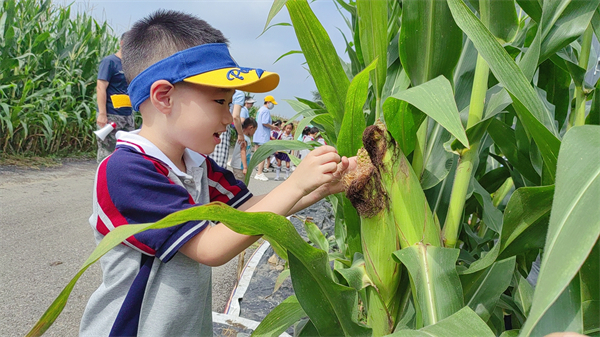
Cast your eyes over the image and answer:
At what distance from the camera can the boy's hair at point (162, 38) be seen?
92 cm

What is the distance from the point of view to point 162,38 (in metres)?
0.93

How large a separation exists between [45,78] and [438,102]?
537cm

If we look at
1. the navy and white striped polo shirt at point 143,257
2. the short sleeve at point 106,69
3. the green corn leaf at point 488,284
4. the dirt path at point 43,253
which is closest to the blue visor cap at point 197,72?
the navy and white striped polo shirt at point 143,257

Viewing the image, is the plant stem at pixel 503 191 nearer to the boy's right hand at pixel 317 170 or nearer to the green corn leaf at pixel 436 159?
the green corn leaf at pixel 436 159

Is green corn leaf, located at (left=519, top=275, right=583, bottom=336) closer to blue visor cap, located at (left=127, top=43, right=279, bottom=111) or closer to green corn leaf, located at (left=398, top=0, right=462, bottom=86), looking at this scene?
green corn leaf, located at (left=398, top=0, right=462, bottom=86)

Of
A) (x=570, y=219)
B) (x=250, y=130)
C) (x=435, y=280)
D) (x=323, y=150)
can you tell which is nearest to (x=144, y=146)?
(x=323, y=150)

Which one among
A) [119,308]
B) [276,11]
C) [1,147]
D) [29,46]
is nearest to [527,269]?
[276,11]

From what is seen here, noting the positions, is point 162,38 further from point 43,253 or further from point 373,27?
point 43,253

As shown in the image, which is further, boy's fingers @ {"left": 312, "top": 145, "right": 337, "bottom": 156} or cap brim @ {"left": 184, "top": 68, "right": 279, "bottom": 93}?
cap brim @ {"left": 184, "top": 68, "right": 279, "bottom": 93}

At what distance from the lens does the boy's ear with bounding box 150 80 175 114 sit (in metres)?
0.85

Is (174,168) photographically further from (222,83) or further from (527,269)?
(527,269)

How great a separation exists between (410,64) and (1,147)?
472 centimetres

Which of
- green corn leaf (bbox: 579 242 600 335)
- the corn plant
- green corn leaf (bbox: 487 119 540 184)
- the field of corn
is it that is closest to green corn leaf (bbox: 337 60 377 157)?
the corn plant

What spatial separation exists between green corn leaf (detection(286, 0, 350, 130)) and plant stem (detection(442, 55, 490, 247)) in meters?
0.21
